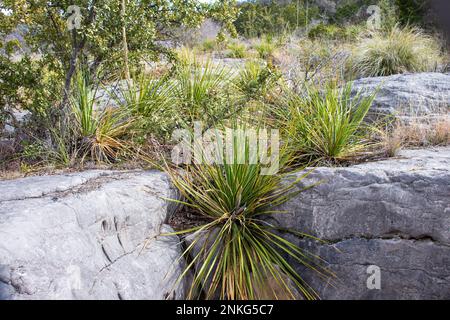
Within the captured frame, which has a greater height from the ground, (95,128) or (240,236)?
(95,128)

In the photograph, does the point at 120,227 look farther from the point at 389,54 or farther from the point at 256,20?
the point at 256,20

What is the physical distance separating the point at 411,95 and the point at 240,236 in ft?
11.9

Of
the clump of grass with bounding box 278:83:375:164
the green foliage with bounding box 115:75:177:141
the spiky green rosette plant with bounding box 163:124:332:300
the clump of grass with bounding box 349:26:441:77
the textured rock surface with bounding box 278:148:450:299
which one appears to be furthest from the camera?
the clump of grass with bounding box 349:26:441:77

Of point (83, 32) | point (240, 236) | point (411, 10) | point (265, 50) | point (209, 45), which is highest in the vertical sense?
point (411, 10)

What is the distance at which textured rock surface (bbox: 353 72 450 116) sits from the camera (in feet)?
17.6

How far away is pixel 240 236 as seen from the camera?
10.9 ft

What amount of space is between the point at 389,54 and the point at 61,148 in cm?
629

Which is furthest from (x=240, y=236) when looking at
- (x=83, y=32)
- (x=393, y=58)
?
(x=393, y=58)

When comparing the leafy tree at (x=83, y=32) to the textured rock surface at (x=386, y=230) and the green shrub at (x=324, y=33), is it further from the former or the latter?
the green shrub at (x=324, y=33)

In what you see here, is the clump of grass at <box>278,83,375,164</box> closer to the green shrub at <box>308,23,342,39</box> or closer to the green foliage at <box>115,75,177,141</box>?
the green foliage at <box>115,75,177,141</box>

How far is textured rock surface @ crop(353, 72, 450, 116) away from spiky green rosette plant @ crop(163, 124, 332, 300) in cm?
242

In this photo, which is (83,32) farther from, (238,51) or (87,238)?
(238,51)

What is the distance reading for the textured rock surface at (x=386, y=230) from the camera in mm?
3268

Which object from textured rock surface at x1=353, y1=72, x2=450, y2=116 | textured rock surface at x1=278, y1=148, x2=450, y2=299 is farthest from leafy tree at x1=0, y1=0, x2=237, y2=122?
textured rock surface at x1=278, y1=148, x2=450, y2=299
